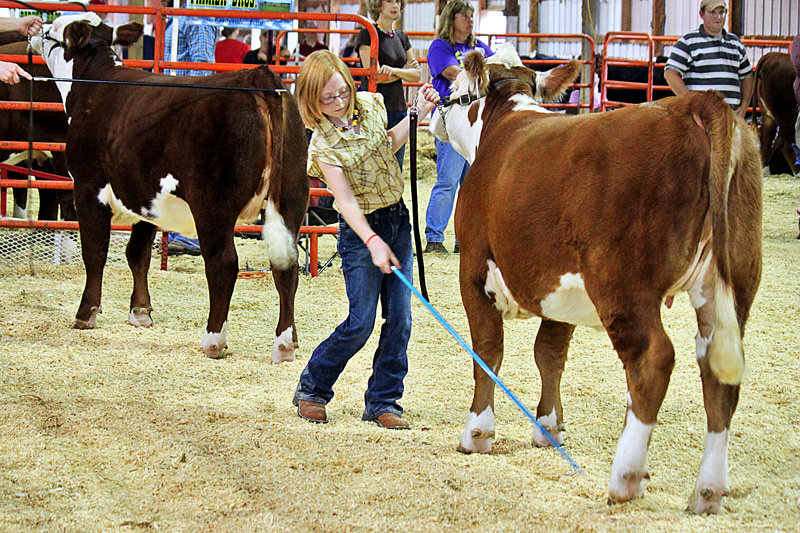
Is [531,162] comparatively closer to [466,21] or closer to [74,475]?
[74,475]

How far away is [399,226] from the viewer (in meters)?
3.65

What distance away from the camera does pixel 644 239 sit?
2.68m

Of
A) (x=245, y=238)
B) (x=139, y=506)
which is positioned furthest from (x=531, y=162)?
(x=245, y=238)

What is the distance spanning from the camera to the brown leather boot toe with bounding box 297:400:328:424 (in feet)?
12.1

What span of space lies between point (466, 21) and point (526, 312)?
163 inches

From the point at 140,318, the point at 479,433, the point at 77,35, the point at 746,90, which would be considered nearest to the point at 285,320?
the point at 140,318

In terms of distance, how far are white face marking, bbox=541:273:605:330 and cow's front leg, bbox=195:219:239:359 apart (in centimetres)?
223

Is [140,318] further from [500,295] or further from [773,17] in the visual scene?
[773,17]

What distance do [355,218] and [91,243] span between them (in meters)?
2.84

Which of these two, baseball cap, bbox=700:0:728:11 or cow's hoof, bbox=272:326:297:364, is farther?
baseball cap, bbox=700:0:728:11

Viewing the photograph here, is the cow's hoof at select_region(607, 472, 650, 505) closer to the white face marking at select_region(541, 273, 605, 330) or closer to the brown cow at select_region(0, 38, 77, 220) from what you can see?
the white face marking at select_region(541, 273, 605, 330)

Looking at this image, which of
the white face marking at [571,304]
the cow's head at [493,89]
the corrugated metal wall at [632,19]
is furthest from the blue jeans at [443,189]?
the corrugated metal wall at [632,19]

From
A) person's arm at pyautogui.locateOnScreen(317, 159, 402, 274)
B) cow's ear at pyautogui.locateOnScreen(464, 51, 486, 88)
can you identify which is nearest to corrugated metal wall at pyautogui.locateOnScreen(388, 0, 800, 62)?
cow's ear at pyautogui.locateOnScreen(464, 51, 486, 88)

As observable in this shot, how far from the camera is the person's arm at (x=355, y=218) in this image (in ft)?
10.5
